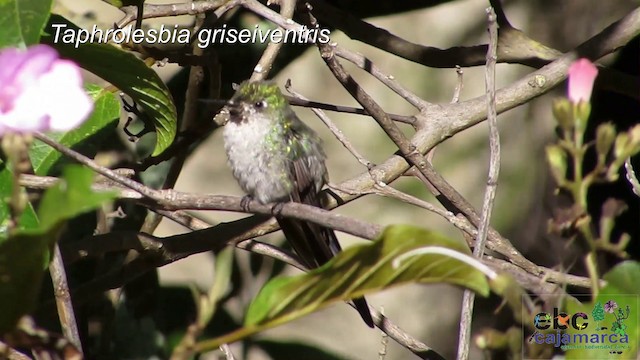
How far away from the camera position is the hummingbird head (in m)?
2.95

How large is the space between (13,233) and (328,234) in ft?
5.69

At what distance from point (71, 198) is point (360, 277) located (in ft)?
1.47

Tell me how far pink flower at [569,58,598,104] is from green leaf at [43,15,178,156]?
3.45ft

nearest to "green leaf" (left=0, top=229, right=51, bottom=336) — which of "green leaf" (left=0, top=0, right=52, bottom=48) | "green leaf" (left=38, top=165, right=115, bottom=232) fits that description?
"green leaf" (left=38, top=165, right=115, bottom=232)

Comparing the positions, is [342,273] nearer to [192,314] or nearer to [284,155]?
[192,314]

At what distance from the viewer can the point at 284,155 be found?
3.28 m

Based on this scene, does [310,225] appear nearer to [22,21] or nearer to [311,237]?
[311,237]

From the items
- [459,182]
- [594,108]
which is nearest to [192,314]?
[594,108]

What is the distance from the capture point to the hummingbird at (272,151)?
312 centimetres

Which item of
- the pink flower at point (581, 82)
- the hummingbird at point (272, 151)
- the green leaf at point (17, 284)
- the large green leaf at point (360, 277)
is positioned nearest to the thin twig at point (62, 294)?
the green leaf at point (17, 284)

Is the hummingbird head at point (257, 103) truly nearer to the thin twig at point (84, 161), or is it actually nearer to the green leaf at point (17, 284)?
the thin twig at point (84, 161)

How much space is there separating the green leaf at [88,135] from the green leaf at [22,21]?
Answer: 0.56 m

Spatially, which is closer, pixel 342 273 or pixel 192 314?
pixel 342 273

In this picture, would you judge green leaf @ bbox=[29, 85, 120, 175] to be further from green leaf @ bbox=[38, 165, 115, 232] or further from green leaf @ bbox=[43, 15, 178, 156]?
green leaf @ bbox=[38, 165, 115, 232]
